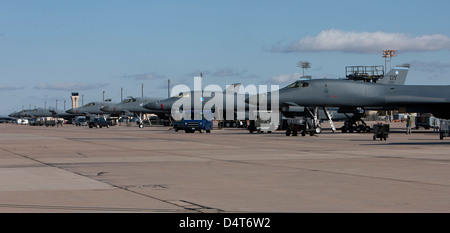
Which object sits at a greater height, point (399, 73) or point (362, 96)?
point (399, 73)

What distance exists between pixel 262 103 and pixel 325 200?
123 ft

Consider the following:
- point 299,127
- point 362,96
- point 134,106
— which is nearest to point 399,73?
point 362,96

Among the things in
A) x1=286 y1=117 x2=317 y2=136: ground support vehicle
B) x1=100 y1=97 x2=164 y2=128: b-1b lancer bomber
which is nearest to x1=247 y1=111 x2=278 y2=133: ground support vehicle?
x1=286 y1=117 x2=317 y2=136: ground support vehicle

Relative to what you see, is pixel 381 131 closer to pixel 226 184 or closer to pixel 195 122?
pixel 195 122

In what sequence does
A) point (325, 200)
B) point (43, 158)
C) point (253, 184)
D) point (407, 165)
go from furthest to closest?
point (43, 158)
point (407, 165)
point (253, 184)
point (325, 200)

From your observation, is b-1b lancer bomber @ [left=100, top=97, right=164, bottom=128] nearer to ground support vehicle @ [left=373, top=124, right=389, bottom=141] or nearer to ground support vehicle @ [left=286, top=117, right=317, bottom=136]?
ground support vehicle @ [left=286, top=117, right=317, bottom=136]

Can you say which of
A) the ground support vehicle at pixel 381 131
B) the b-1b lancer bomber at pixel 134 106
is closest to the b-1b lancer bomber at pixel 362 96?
the ground support vehicle at pixel 381 131

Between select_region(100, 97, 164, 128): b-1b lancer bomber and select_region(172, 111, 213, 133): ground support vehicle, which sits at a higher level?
select_region(100, 97, 164, 128): b-1b lancer bomber

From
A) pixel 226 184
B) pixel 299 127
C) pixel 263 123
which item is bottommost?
pixel 226 184
